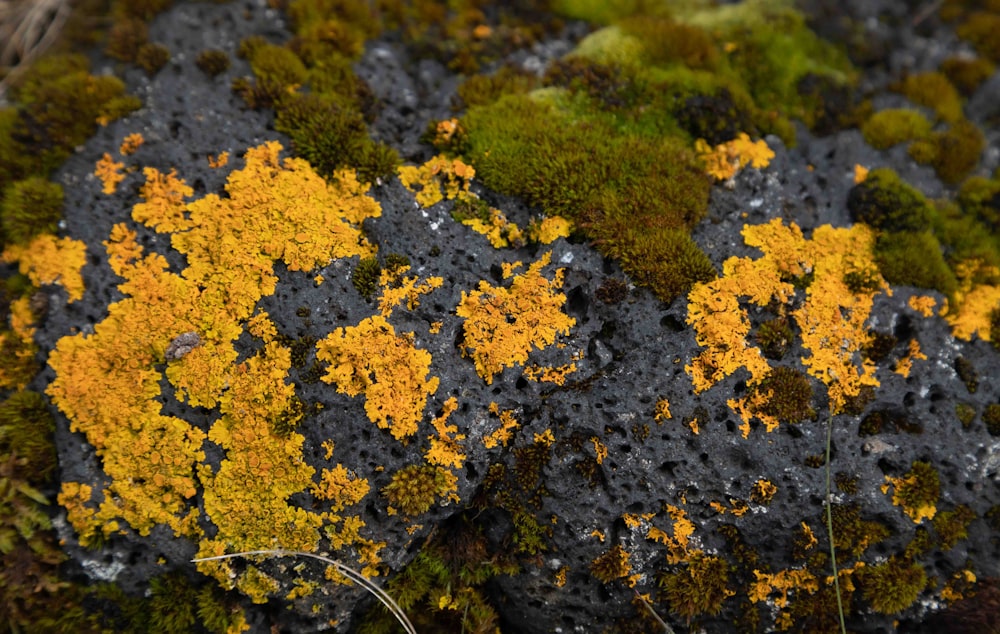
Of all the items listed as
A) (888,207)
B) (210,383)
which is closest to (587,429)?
(210,383)

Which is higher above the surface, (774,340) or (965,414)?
(774,340)

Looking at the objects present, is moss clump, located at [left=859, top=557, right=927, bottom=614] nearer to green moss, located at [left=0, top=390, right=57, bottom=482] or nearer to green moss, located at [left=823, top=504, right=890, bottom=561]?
green moss, located at [left=823, top=504, right=890, bottom=561]

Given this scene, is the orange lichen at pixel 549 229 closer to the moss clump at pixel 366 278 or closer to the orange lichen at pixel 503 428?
the moss clump at pixel 366 278

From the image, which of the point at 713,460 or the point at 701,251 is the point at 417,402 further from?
the point at 701,251

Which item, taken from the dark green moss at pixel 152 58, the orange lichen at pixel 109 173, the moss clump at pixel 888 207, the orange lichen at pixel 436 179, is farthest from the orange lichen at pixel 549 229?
the dark green moss at pixel 152 58

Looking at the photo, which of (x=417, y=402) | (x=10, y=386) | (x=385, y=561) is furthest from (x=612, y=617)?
(x=10, y=386)

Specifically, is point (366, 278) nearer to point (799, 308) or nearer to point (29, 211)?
point (29, 211)
